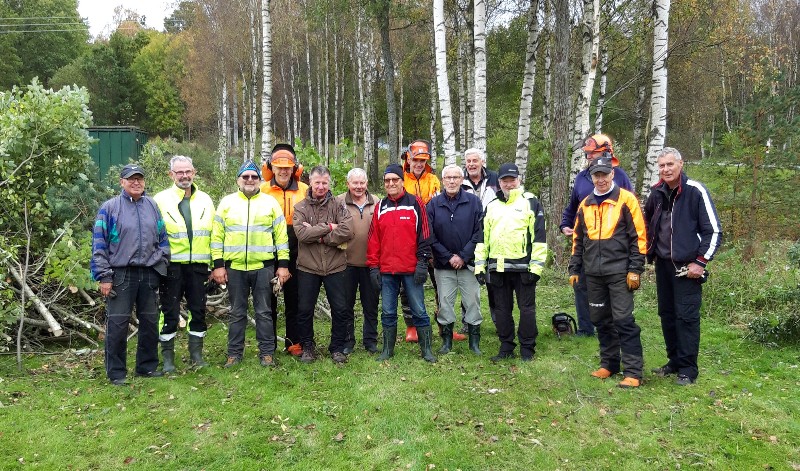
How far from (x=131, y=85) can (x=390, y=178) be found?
36.9 meters

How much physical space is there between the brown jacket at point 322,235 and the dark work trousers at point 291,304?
0.30m

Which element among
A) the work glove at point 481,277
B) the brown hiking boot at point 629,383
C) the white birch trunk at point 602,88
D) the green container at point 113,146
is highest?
the white birch trunk at point 602,88

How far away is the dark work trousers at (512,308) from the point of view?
5516 millimetres

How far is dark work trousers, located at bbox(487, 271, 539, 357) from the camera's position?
5.52 metres

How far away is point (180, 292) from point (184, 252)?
0.47 meters

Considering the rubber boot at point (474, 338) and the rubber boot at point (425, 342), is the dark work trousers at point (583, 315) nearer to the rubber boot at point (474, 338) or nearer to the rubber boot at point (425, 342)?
the rubber boot at point (474, 338)

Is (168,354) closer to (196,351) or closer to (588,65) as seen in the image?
(196,351)

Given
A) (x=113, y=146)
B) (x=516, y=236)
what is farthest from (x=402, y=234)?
(x=113, y=146)

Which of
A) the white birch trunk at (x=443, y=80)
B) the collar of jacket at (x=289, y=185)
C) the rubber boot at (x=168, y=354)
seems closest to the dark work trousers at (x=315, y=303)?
the collar of jacket at (x=289, y=185)

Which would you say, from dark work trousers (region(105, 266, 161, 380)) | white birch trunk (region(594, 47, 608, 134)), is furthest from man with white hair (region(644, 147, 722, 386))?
white birch trunk (region(594, 47, 608, 134))

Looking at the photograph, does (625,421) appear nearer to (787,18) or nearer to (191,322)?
(191,322)

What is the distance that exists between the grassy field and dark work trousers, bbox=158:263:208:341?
0.55 meters

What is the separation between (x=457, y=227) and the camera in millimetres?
5727

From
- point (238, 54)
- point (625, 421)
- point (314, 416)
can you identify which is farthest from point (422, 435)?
point (238, 54)
